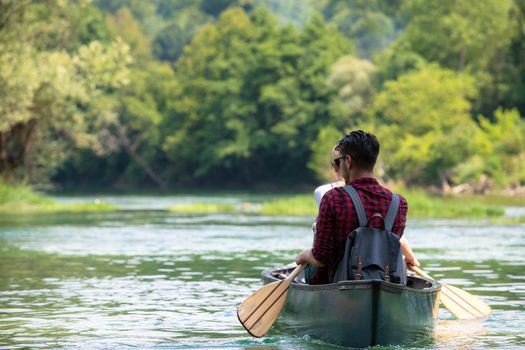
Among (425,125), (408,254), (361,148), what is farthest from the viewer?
(425,125)

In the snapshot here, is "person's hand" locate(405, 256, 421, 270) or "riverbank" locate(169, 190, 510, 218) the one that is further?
"riverbank" locate(169, 190, 510, 218)

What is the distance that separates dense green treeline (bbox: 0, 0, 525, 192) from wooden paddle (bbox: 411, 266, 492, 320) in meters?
38.0

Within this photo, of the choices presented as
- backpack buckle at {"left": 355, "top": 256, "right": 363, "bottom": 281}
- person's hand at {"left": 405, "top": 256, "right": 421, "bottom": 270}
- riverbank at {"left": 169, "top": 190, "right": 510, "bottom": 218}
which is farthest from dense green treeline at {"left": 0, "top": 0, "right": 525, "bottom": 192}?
backpack buckle at {"left": 355, "top": 256, "right": 363, "bottom": 281}

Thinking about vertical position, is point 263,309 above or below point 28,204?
below

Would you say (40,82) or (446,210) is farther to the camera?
(40,82)

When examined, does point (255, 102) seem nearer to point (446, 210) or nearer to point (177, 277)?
point (446, 210)

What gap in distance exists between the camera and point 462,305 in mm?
13539

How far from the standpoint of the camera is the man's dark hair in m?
10.5

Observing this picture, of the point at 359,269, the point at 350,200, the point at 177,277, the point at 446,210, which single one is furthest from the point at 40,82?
the point at 359,269

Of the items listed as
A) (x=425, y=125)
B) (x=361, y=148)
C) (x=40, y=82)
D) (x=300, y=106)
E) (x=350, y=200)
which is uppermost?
(x=300, y=106)

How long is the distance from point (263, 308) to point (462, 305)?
2848mm

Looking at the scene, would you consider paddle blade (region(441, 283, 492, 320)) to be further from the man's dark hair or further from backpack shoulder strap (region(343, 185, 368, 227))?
the man's dark hair

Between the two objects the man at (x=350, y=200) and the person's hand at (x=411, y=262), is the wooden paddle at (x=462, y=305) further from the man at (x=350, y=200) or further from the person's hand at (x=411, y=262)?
the man at (x=350, y=200)

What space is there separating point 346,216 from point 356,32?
109 m
